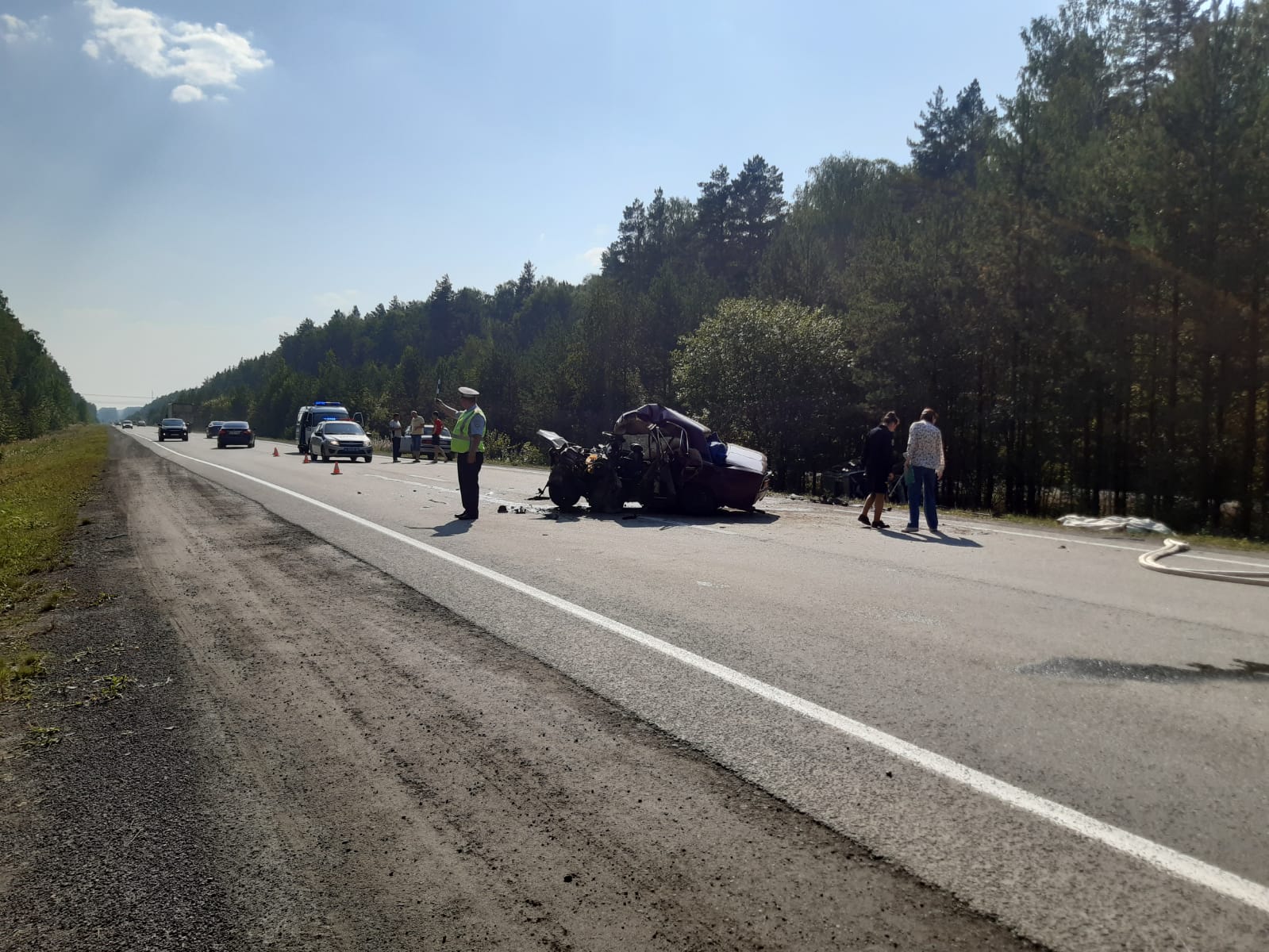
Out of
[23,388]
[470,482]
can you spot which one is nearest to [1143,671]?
[470,482]

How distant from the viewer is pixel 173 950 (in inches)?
110

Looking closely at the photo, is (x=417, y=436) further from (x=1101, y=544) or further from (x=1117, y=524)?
→ (x=1101, y=544)

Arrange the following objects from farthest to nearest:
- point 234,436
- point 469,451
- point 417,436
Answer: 1. point 234,436
2. point 417,436
3. point 469,451

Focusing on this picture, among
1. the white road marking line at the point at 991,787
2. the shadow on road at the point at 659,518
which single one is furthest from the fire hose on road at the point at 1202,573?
the white road marking line at the point at 991,787

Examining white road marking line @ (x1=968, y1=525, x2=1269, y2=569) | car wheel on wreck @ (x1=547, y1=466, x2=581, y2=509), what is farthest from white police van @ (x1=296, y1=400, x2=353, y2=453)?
white road marking line @ (x1=968, y1=525, x2=1269, y2=569)

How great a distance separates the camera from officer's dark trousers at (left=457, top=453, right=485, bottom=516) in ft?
47.3

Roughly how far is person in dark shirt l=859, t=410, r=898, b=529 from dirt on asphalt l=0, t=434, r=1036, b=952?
32.4ft

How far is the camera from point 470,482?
47.4ft

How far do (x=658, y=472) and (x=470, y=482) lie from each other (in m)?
3.28

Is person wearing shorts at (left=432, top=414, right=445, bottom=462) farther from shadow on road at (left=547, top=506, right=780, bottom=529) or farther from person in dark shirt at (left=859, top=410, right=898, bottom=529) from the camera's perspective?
person in dark shirt at (left=859, top=410, right=898, bottom=529)

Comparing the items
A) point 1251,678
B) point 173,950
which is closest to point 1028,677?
point 1251,678

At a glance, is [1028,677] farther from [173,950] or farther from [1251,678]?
[173,950]

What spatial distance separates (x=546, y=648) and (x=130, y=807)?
2868 millimetres

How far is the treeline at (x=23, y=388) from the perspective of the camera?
221 ft
